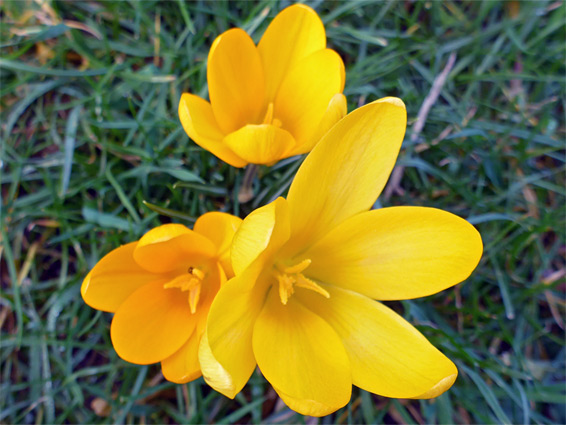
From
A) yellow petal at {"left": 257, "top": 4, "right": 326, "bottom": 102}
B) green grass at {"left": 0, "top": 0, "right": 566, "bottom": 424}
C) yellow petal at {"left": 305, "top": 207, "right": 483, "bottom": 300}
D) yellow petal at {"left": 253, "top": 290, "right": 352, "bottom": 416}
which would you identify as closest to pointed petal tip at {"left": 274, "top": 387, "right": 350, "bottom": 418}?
yellow petal at {"left": 253, "top": 290, "right": 352, "bottom": 416}

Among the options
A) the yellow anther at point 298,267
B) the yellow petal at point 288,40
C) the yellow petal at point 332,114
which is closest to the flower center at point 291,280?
the yellow anther at point 298,267

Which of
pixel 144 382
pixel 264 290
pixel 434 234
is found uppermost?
pixel 434 234

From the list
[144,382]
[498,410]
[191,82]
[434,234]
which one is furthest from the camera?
[191,82]

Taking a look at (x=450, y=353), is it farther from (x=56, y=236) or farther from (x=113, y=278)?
(x=56, y=236)

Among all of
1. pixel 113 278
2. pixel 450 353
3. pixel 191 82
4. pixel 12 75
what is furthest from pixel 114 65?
pixel 450 353

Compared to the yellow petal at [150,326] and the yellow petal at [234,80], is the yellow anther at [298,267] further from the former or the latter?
the yellow petal at [234,80]

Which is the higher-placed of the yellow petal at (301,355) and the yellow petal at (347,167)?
the yellow petal at (347,167)

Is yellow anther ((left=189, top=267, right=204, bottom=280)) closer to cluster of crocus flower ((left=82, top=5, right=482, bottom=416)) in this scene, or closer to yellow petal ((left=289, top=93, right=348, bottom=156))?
cluster of crocus flower ((left=82, top=5, right=482, bottom=416))
